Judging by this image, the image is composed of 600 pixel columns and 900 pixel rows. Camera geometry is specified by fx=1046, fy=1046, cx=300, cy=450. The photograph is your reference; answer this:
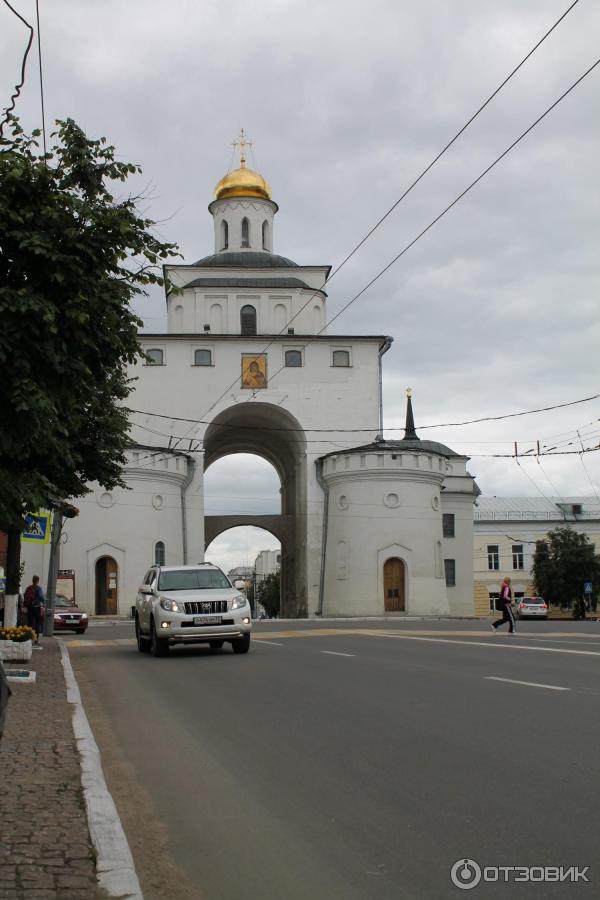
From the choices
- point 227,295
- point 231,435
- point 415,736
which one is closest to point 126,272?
point 415,736

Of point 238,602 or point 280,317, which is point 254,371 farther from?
point 238,602

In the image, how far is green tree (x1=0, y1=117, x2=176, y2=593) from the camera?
9375mm

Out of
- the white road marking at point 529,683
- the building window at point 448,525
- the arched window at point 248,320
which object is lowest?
the white road marking at point 529,683

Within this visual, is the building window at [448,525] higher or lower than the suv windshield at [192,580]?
higher

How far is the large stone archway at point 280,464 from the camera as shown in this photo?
59000 millimetres

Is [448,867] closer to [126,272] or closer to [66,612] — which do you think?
[126,272]

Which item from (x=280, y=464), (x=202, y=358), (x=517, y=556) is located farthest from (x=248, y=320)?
(x=517, y=556)

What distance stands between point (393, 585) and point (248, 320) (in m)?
18.0

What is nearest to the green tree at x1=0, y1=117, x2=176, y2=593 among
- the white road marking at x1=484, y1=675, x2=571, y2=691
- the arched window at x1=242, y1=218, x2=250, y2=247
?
the white road marking at x1=484, y1=675, x2=571, y2=691

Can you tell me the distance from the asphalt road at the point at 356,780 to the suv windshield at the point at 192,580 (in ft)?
20.9

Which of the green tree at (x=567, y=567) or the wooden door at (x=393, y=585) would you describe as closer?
the wooden door at (x=393, y=585)

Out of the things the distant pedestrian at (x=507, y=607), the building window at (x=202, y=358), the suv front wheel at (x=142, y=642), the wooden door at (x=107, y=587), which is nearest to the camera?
the suv front wheel at (x=142, y=642)

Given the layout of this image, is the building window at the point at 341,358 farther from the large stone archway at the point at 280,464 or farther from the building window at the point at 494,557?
the building window at the point at 494,557

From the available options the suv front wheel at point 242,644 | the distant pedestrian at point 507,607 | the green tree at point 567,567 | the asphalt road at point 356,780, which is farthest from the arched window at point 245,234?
the asphalt road at point 356,780
